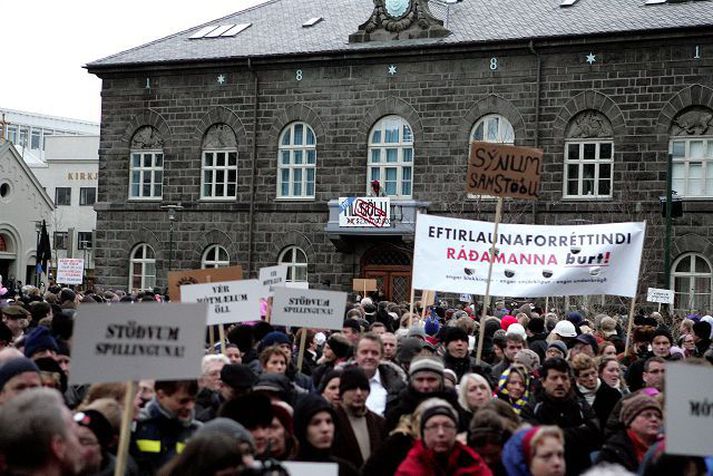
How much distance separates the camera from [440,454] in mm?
7457

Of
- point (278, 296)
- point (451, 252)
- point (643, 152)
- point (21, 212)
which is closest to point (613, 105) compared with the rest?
point (643, 152)

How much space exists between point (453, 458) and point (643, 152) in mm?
28880

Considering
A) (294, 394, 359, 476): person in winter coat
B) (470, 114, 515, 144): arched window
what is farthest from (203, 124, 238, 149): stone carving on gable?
(294, 394, 359, 476): person in winter coat

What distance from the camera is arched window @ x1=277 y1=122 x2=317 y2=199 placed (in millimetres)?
40281

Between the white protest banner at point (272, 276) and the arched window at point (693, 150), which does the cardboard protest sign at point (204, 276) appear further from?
the arched window at point (693, 150)

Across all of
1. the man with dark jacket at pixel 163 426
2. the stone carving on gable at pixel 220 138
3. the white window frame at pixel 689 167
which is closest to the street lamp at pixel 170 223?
the stone carving on gable at pixel 220 138

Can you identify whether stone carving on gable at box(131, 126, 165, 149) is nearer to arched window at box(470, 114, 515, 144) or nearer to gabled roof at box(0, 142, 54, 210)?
arched window at box(470, 114, 515, 144)

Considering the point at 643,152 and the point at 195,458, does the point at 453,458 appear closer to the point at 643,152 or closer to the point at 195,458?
the point at 195,458

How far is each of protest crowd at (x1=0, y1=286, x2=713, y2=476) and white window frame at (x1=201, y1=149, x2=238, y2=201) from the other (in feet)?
94.1

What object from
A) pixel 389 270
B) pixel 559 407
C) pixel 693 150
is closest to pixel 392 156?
pixel 389 270

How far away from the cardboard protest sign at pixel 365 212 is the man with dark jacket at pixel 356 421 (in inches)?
1130

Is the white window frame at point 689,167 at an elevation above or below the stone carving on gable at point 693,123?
below

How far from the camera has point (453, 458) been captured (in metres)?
7.40

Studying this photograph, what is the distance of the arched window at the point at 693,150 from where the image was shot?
114 ft
